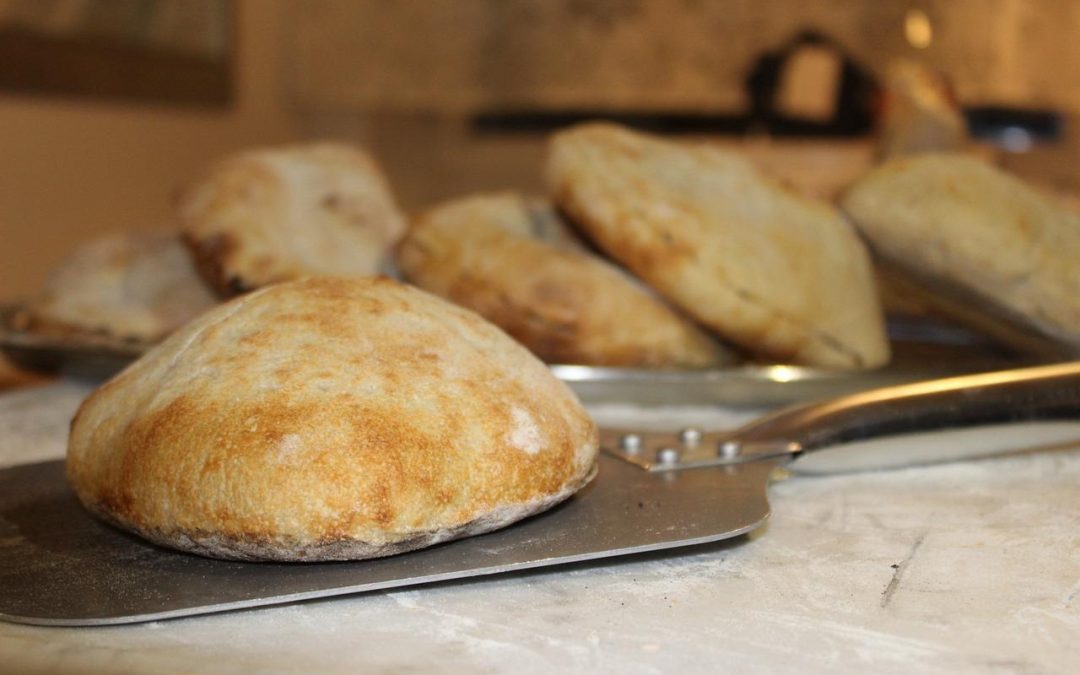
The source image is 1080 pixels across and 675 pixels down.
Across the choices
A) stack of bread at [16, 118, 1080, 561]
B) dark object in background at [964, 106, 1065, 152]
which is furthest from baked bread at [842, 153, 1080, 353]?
dark object in background at [964, 106, 1065, 152]

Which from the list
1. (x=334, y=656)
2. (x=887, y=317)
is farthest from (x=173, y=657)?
(x=887, y=317)

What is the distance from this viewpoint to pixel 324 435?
58 cm

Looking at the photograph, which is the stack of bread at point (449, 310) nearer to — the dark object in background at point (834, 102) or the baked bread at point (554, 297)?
the baked bread at point (554, 297)

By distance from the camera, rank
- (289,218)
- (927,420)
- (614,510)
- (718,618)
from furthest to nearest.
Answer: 1. (289,218)
2. (927,420)
3. (614,510)
4. (718,618)

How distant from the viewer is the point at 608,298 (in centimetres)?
104

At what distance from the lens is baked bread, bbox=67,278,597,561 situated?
1.84 feet

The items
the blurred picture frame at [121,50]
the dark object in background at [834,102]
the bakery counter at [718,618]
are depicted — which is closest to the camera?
the bakery counter at [718,618]

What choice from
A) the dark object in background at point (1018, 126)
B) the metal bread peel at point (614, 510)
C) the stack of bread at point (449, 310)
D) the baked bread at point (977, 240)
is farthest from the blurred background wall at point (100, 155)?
the dark object in background at point (1018, 126)

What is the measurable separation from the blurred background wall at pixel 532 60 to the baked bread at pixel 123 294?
2670 millimetres

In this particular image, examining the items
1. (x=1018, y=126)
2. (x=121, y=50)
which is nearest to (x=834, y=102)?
(x=1018, y=126)

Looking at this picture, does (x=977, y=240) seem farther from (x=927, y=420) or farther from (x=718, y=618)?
(x=718, y=618)

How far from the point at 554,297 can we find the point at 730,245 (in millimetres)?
168

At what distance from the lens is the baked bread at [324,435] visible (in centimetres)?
56

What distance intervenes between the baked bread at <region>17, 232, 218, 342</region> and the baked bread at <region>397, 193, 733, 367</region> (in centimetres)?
25
